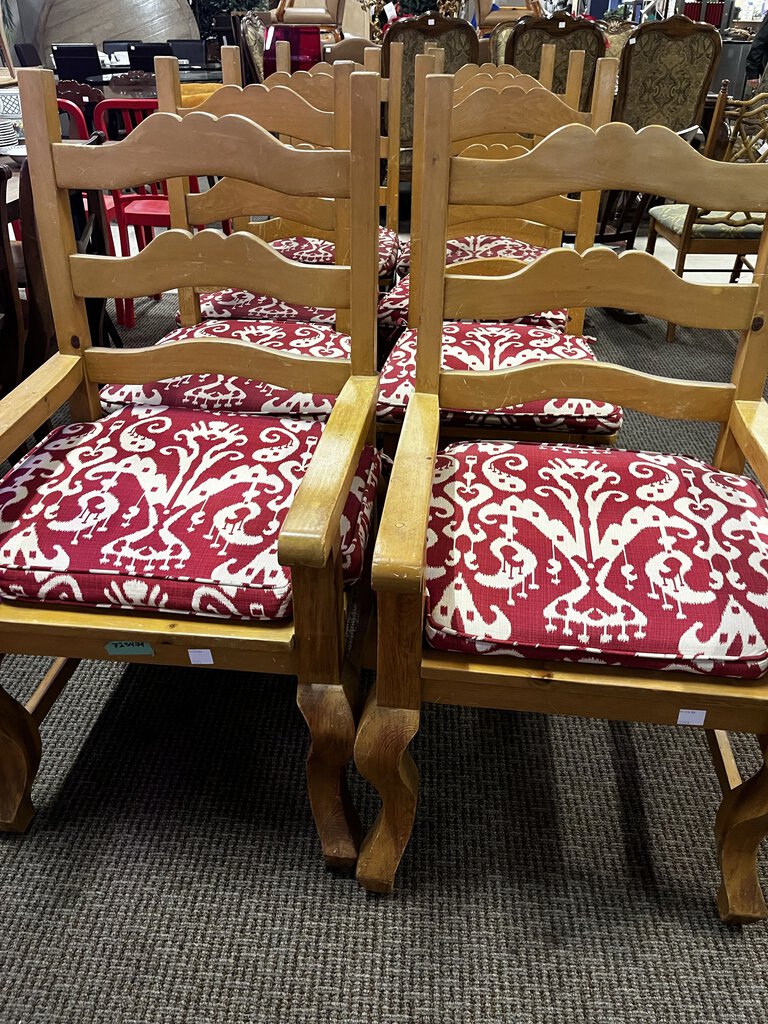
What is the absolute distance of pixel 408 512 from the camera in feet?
2.79

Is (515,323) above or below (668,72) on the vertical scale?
below

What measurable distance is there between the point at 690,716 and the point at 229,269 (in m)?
0.87

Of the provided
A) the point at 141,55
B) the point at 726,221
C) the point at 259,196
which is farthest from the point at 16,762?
the point at 141,55

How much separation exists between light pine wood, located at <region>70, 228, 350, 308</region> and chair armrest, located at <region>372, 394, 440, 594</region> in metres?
0.23

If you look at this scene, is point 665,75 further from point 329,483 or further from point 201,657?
point 201,657

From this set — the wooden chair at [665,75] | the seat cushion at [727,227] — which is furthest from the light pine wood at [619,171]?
the wooden chair at [665,75]

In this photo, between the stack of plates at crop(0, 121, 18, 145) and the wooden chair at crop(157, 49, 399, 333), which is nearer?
the wooden chair at crop(157, 49, 399, 333)

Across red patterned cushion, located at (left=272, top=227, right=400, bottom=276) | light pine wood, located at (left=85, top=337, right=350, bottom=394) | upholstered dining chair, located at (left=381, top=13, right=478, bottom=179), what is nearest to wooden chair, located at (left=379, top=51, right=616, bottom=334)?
red patterned cushion, located at (left=272, top=227, right=400, bottom=276)

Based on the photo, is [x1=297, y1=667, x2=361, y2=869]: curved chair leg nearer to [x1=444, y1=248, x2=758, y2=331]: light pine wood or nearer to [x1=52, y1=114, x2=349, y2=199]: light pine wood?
[x1=444, y1=248, x2=758, y2=331]: light pine wood

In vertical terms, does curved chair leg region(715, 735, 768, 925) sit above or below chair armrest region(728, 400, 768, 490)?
below

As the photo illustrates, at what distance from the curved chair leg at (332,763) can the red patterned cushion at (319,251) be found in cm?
134

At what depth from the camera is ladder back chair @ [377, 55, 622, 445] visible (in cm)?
138

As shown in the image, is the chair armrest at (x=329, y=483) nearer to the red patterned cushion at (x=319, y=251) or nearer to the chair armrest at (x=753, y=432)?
the chair armrest at (x=753, y=432)

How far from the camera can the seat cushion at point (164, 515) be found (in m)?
0.90
